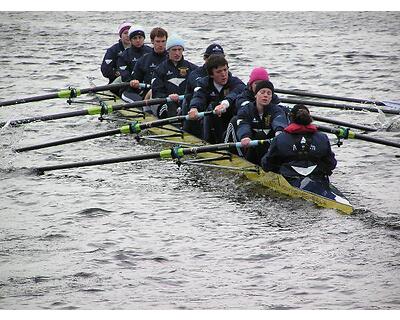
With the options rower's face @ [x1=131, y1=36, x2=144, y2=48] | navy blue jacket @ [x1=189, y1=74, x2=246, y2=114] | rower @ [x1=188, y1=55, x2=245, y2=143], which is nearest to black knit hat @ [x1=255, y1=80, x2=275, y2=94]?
rower @ [x1=188, y1=55, x2=245, y2=143]

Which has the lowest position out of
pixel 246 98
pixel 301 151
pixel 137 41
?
pixel 301 151

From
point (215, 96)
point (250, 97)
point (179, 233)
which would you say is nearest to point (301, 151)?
point (250, 97)

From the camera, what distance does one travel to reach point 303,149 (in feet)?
43.3

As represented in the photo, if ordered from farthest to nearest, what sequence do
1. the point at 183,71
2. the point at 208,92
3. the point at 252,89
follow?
the point at 183,71
the point at 208,92
the point at 252,89

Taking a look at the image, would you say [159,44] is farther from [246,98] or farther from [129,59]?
[246,98]

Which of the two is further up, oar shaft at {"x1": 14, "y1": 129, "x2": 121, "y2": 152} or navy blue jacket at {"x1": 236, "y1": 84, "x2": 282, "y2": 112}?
navy blue jacket at {"x1": 236, "y1": 84, "x2": 282, "y2": 112}

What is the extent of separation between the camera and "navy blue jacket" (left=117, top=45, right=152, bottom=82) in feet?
65.1

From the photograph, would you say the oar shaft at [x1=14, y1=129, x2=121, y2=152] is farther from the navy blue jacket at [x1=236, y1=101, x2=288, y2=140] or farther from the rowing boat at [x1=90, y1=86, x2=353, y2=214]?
the navy blue jacket at [x1=236, y1=101, x2=288, y2=140]

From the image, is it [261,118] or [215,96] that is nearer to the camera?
[261,118]

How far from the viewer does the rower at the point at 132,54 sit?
19672 mm

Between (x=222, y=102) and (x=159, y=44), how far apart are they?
371 centimetres

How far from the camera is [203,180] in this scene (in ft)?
50.7
